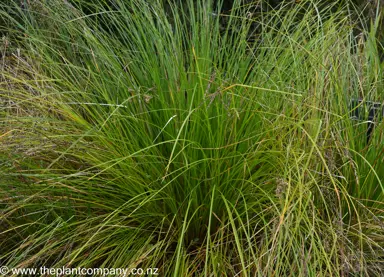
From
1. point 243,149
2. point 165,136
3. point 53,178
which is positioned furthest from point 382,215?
point 53,178

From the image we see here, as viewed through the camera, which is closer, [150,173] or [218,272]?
[218,272]

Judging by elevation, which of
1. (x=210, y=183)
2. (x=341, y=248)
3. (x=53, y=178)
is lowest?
(x=341, y=248)

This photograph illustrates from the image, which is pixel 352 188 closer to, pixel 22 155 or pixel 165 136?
pixel 165 136

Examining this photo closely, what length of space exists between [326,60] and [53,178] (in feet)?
4.42

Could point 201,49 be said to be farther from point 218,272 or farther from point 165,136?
point 218,272

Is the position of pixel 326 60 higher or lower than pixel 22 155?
lower

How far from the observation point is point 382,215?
2.42 meters

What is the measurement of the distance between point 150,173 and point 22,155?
48cm

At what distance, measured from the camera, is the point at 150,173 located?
2248 millimetres

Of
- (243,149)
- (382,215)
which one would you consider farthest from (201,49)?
(382,215)

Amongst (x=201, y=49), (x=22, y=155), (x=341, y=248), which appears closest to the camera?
(x=341, y=248)

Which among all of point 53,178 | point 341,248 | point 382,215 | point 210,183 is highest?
point 53,178

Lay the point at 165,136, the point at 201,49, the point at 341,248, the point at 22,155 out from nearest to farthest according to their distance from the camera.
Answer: the point at 341,248 < the point at 22,155 < the point at 165,136 < the point at 201,49
